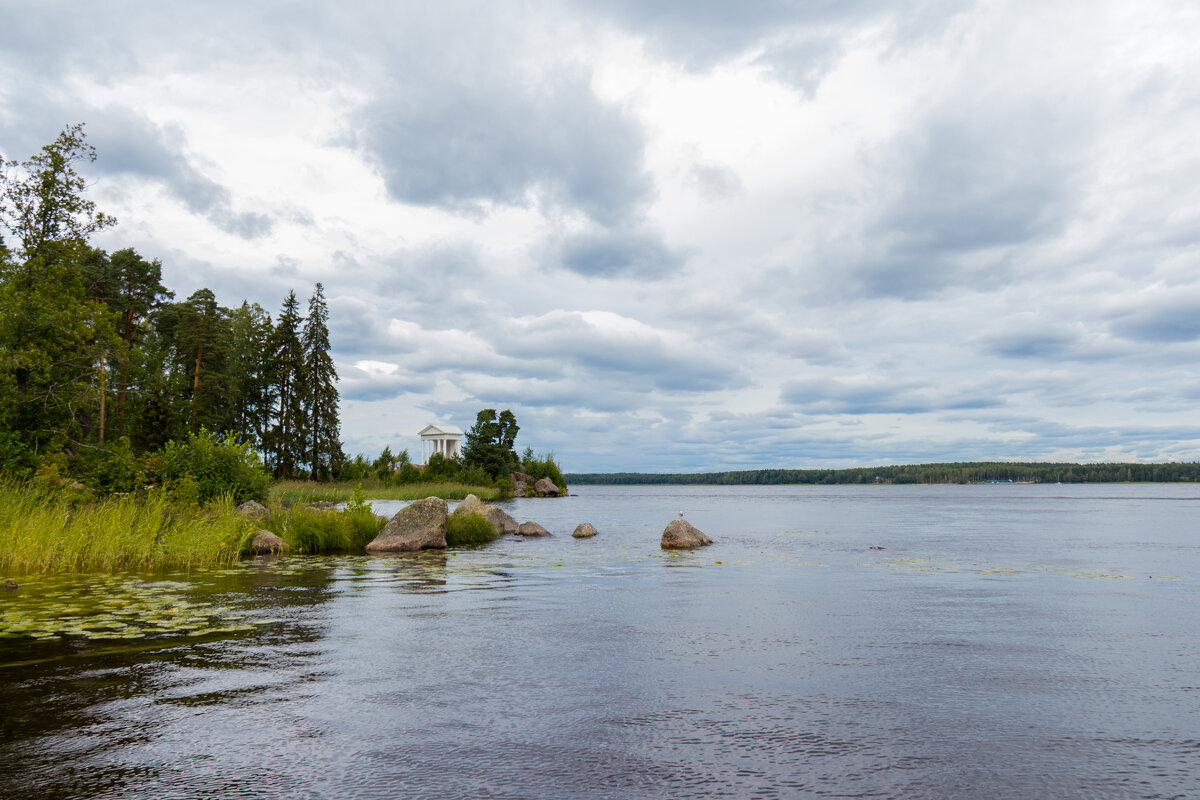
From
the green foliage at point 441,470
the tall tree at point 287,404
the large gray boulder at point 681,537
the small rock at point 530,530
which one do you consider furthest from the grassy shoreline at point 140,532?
the green foliage at point 441,470

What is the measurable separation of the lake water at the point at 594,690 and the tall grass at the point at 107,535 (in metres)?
1.43

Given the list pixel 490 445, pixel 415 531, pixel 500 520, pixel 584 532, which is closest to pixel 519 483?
pixel 490 445

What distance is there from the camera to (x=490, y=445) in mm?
105062

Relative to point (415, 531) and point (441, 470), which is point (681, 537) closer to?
point (415, 531)

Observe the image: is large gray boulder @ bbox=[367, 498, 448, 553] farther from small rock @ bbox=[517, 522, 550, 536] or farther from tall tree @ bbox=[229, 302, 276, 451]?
tall tree @ bbox=[229, 302, 276, 451]

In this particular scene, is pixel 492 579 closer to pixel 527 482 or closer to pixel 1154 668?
pixel 1154 668

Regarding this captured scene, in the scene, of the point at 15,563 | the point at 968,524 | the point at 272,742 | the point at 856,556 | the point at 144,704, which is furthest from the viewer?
the point at 968,524

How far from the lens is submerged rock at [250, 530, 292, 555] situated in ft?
76.4

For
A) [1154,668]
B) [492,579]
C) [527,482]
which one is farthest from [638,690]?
[527,482]

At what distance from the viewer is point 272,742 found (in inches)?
238

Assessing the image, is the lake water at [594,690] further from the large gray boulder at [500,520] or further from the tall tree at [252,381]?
the tall tree at [252,381]

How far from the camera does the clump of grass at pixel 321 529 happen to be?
2436 centimetres

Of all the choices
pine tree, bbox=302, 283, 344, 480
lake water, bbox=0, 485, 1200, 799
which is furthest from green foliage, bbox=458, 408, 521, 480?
lake water, bbox=0, 485, 1200, 799

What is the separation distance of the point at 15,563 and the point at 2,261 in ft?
56.5
